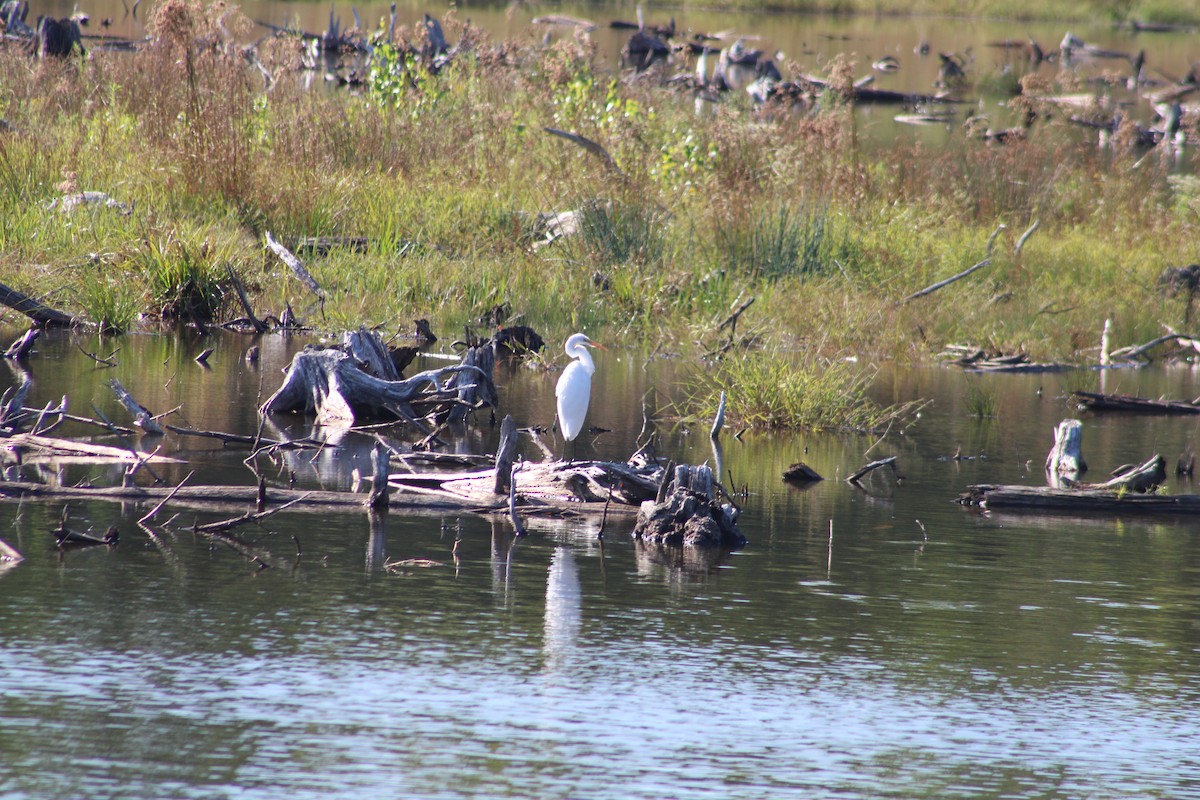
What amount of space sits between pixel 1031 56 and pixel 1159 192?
90.4 ft

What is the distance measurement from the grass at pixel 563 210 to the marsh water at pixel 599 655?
362 cm

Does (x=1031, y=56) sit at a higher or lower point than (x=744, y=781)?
higher

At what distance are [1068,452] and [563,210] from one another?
783 cm

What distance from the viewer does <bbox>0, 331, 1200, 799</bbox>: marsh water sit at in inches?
→ 188

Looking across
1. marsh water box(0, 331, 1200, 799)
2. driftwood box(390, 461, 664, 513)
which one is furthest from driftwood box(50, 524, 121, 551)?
driftwood box(390, 461, 664, 513)

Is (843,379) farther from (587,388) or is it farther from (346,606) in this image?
(346,606)

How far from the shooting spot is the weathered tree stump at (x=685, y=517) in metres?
7.37

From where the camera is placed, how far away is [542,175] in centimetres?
1756

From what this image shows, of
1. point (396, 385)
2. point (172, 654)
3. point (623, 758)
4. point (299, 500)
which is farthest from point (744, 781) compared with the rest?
point (396, 385)

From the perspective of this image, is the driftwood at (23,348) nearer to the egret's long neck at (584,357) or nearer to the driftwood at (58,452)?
the driftwood at (58,452)

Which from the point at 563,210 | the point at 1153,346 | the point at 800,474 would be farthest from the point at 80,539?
the point at 1153,346

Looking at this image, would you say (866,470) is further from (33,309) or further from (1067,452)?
(33,309)

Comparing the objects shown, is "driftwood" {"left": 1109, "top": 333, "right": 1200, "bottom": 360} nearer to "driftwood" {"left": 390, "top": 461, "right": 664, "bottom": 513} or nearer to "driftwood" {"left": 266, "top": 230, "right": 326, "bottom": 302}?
"driftwood" {"left": 266, "top": 230, "right": 326, "bottom": 302}

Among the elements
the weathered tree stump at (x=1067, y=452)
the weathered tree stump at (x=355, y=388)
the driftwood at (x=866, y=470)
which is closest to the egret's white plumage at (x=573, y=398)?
the weathered tree stump at (x=355, y=388)
